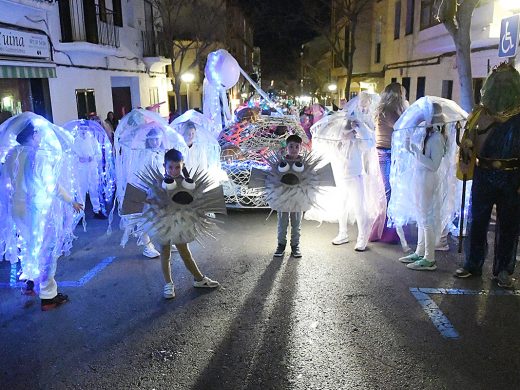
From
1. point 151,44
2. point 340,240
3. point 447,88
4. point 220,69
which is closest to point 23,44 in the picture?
point 220,69

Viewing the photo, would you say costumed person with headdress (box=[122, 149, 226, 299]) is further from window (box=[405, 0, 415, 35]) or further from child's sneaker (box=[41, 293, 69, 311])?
window (box=[405, 0, 415, 35])

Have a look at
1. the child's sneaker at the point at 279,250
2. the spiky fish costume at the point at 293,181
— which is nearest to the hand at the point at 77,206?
the spiky fish costume at the point at 293,181

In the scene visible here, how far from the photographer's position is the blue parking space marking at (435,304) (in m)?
4.03

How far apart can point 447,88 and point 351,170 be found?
10.5 m

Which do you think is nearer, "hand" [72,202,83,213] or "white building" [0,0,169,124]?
"hand" [72,202,83,213]

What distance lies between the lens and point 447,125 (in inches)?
208

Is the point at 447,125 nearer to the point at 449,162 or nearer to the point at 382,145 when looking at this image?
the point at 449,162

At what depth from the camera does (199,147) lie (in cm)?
713

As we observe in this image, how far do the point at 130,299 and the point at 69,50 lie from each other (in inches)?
377

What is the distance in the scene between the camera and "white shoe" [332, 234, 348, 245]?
20.6 ft

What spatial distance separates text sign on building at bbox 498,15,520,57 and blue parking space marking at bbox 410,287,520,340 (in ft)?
12.9

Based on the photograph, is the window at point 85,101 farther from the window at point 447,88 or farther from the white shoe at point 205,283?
the window at point 447,88

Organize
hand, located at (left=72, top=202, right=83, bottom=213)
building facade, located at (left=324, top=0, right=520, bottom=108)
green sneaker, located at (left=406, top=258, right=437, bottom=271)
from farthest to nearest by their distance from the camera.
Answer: building facade, located at (left=324, top=0, right=520, bottom=108), green sneaker, located at (left=406, top=258, right=437, bottom=271), hand, located at (left=72, top=202, right=83, bottom=213)

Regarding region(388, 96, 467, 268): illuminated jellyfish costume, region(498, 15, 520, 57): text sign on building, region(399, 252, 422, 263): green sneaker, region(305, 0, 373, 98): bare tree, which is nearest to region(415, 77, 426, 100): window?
region(305, 0, 373, 98): bare tree
